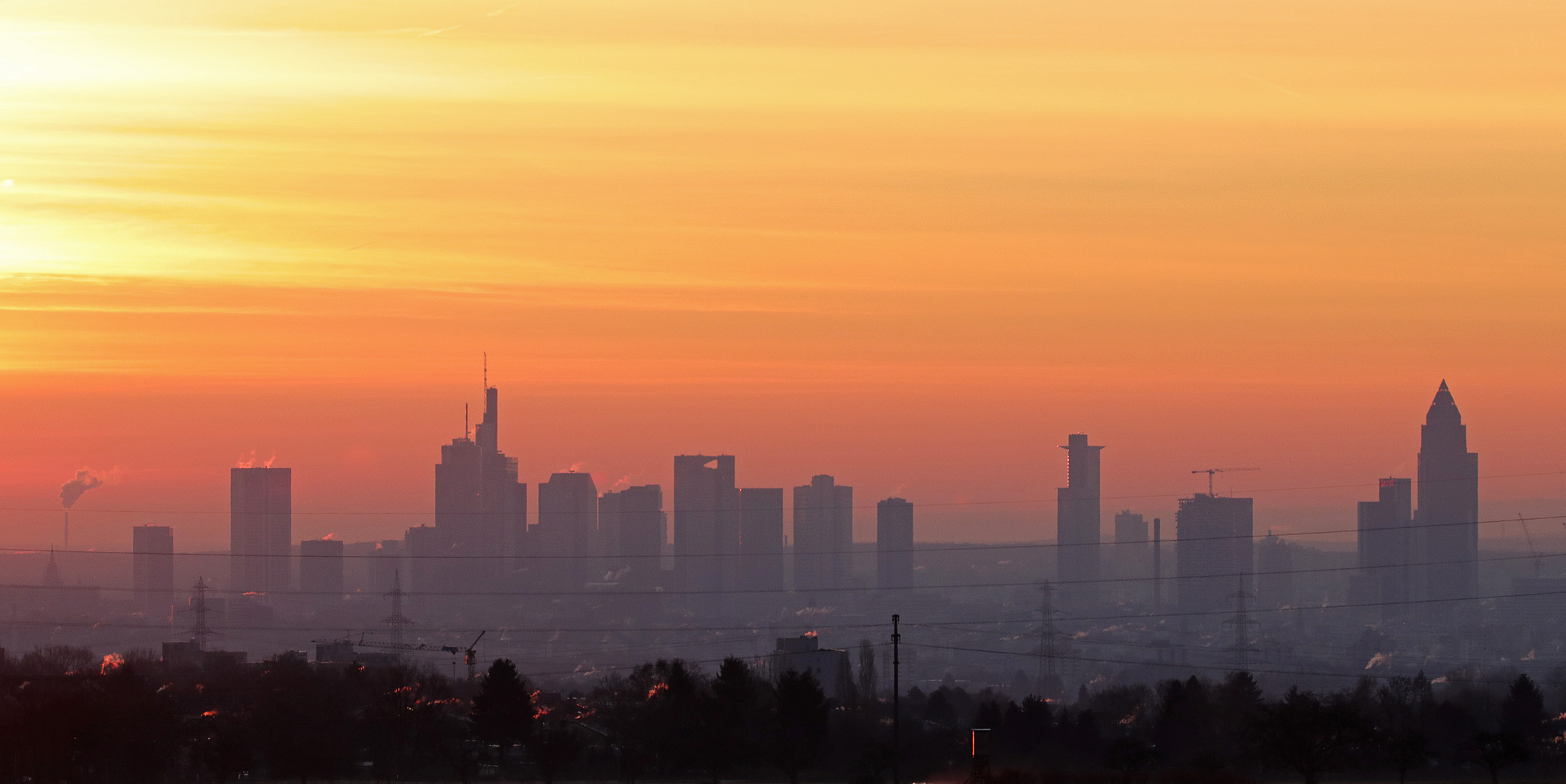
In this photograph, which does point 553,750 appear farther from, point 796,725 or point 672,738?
point 796,725

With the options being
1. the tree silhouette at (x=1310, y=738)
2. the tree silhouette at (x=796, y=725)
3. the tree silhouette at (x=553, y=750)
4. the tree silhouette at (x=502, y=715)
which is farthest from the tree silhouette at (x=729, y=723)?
the tree silhouette at (x=1310, y=738)

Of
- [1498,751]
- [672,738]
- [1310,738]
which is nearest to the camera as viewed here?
[1310,738]

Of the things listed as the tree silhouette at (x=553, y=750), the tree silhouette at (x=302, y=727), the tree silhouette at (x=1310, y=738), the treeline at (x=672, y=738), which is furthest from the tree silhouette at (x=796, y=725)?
the tree silhouette at (x=1310, y=738)

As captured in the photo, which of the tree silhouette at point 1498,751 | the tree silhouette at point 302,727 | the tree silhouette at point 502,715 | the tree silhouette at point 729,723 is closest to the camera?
the tree silhouette at point 1498,751

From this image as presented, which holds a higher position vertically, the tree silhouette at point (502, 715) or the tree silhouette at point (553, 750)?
the tree silhouette at point (502, 715)

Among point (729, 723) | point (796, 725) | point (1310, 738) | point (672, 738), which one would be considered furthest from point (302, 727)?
point (1310, 738)

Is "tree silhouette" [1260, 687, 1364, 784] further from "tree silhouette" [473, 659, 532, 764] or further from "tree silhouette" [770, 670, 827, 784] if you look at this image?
"tree silhouette" [473, 659, 532, 764]

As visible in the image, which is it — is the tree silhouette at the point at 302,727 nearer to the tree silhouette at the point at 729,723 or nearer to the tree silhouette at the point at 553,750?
the tree silhouette at the point at 553,750

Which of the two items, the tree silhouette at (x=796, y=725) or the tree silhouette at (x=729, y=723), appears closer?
the tree silhouette at (x=729, y=723)

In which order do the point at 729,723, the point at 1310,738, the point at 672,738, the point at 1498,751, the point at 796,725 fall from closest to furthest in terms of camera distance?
the point at 1310,738 < the point at 1498,751 < the point at 729,723 < the point at 672,738 < the point at 796,725

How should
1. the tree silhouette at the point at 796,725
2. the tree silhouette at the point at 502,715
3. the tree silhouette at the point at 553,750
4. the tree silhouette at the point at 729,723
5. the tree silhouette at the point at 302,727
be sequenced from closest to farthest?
1. the tree silhouette at the point at 302,727
2. the tree silhouette at the point at 553,750
3. the tree silhouette at the point at 729,723
4. the tree silhouette at the point at 796,725
5. the tree silhouette at the point at 502,715
